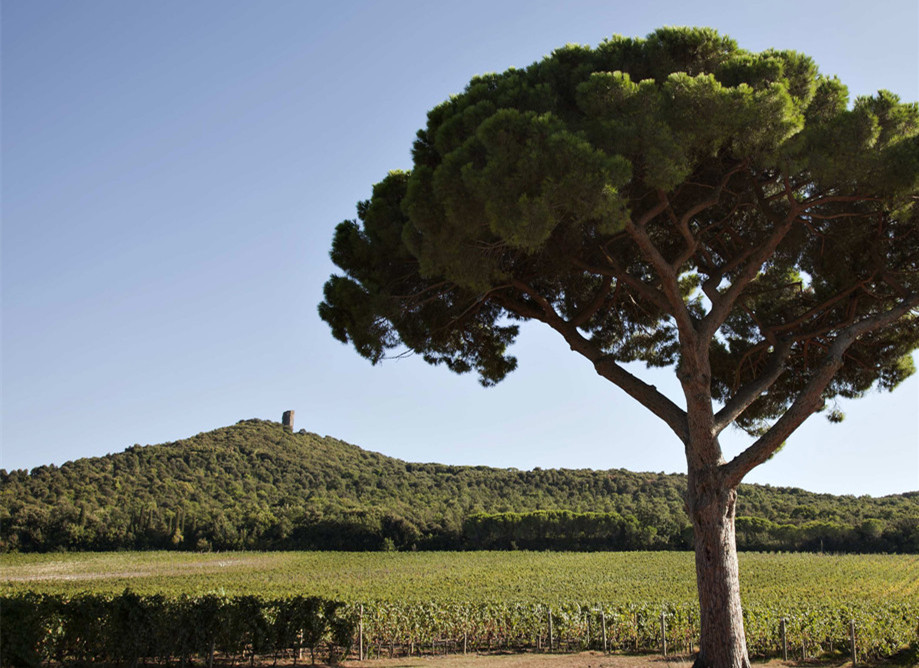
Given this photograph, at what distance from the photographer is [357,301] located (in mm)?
8688

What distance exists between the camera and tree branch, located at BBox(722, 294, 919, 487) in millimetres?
7020

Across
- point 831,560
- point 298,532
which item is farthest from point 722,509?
point 298,532

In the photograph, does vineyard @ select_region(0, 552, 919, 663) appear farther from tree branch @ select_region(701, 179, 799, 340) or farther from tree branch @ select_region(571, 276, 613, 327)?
tree branch @ select_region(701, 179, 799, 340)

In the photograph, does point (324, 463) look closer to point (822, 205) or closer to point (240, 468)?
point (240, 468)

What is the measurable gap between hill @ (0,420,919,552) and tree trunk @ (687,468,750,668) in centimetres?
6079

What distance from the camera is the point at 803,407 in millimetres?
7293

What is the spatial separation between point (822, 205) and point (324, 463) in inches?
3146

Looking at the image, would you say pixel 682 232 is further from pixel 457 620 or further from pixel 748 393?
pixel 457 620

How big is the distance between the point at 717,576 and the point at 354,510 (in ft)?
206

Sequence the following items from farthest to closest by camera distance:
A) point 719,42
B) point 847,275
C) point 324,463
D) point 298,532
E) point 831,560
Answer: point 324,463, point 298,532, point 831,560, point 847,275, point 719,42

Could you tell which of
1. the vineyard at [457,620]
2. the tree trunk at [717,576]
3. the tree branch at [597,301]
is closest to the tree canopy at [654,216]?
the tree branch at [597,301]

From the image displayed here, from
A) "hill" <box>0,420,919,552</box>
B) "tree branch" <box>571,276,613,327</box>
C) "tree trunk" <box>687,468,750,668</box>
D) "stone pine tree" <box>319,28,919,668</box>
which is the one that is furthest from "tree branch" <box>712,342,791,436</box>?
"hill" <box>0,420,919,552</box>

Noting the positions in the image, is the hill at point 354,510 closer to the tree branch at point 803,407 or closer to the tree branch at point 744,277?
the tree branch at point 744,277

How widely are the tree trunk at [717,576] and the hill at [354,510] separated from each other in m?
60.8
